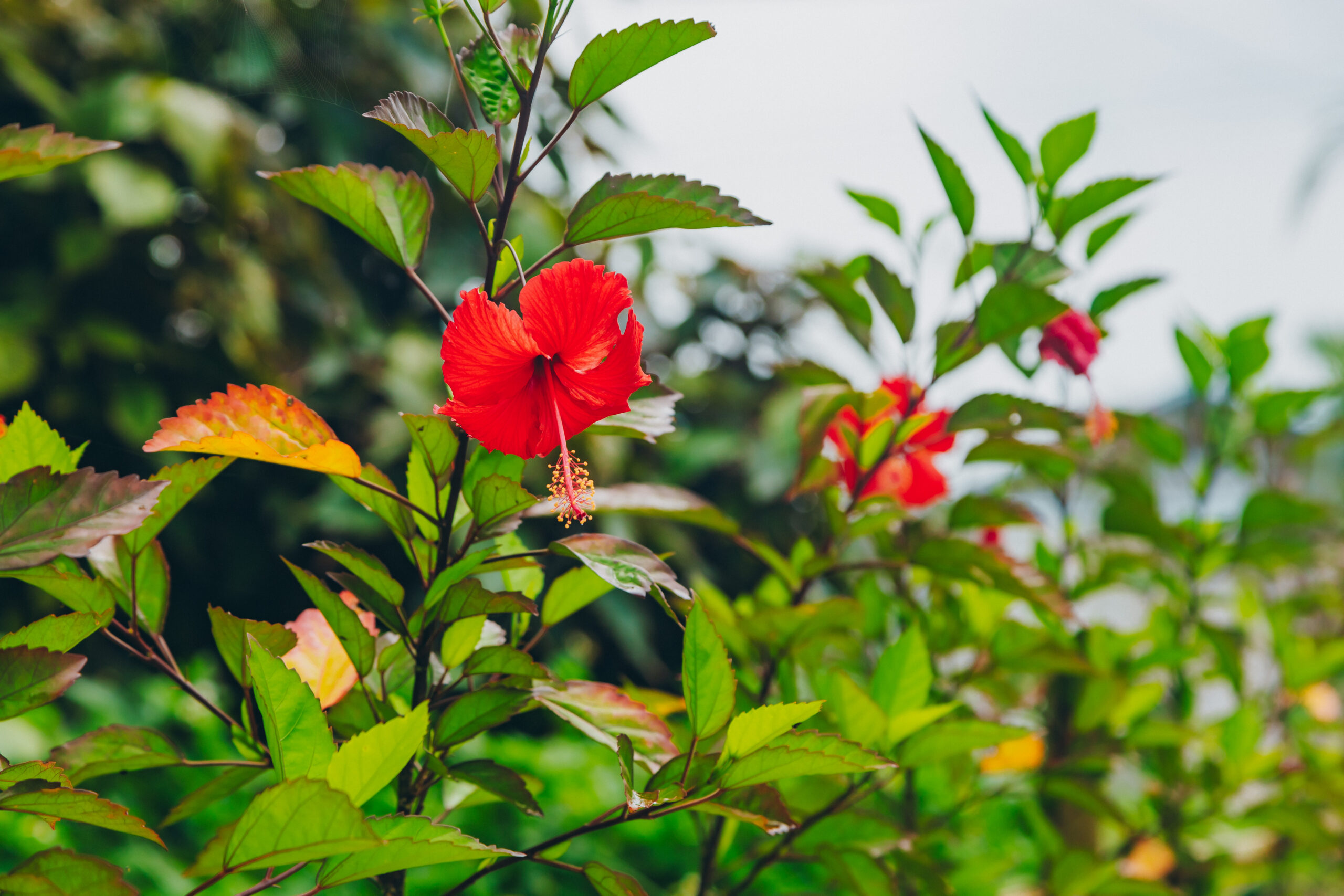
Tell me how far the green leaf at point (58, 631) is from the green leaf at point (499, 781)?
18 centimetres

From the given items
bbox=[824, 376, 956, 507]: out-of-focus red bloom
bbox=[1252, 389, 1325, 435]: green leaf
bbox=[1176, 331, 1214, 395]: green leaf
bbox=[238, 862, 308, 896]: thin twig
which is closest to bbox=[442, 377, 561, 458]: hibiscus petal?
bbox=[238, 862, 308, 896]: thin twig

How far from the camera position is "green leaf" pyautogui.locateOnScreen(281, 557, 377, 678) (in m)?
0.43

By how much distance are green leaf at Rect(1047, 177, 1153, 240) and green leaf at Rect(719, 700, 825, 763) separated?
504 millimetres

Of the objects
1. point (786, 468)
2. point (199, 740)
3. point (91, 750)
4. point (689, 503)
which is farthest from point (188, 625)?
point (786, 468)

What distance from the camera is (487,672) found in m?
0.46

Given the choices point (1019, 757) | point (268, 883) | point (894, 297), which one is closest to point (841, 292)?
point (894, 297)

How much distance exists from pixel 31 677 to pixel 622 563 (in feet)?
0.84

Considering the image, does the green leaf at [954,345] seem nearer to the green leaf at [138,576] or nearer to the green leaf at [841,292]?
the green leaf at [841,292]

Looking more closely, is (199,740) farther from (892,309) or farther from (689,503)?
(892,309)

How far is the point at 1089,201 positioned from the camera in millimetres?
692

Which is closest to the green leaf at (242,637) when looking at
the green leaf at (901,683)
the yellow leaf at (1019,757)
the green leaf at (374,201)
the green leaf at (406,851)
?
the green leaf at (406,851)

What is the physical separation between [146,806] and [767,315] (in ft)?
5.02

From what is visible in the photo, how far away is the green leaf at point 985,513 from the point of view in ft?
2.48

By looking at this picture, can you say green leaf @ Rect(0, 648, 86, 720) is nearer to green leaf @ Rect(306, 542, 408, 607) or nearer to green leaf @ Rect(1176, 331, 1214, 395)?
green leaf @ Rect(306, 542, 408, 607)
